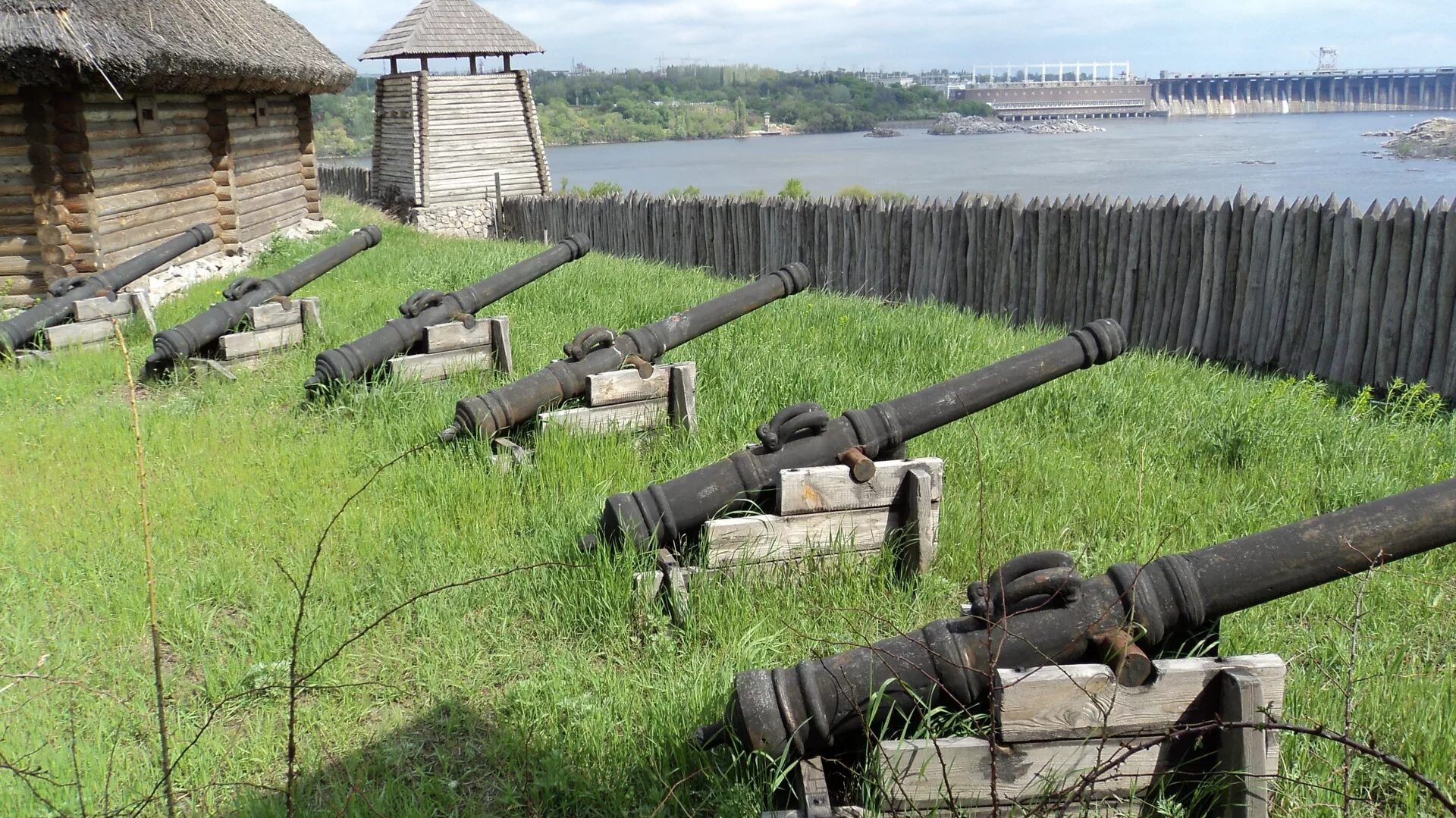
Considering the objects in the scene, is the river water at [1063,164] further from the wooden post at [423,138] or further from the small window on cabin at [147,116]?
the small window on cabin at [147,116]

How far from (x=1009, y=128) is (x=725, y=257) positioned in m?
177

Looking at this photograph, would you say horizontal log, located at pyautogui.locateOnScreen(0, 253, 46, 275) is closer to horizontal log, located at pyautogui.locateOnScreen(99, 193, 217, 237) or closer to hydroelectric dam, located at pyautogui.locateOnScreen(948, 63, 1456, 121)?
horizontal log, located at pyautogui.locateOnScreen(99, 193, 217, 237)

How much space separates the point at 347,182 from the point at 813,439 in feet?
125

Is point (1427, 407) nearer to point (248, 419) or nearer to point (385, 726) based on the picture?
point (385, 726)

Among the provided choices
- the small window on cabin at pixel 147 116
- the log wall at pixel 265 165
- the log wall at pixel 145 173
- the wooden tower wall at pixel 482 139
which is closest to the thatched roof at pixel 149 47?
the small window on cabin at pixel 147 116

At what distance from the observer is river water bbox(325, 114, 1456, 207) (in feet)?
197

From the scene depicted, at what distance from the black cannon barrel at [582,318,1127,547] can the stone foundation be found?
28.1m

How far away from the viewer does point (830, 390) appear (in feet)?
19.9

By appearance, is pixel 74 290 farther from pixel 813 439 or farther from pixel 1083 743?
pixel 1083 743

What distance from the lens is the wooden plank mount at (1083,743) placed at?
2.29 meters

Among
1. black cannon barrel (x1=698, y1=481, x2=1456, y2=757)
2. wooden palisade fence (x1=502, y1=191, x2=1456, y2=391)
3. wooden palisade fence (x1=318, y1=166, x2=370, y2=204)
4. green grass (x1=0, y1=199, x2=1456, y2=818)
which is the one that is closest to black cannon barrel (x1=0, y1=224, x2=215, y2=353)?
green grass (x1=0, y1=199, x2=1456, y2=818)

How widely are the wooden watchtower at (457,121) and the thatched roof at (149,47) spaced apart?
1464 cm

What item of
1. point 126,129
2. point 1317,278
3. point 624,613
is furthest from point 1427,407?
point 126,129

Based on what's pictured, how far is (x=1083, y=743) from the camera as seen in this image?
2344 mm
